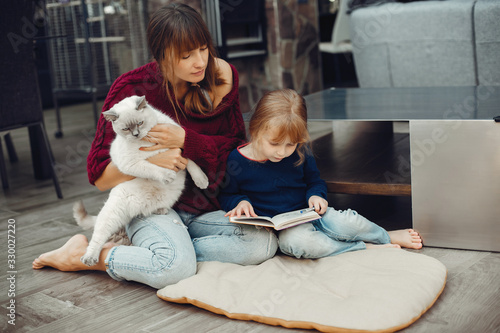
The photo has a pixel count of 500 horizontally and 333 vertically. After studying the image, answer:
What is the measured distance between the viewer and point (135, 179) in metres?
1.59

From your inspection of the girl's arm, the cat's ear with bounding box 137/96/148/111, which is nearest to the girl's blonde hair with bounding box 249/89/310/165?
the girl's arm

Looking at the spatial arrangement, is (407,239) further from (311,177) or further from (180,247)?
(180,247)

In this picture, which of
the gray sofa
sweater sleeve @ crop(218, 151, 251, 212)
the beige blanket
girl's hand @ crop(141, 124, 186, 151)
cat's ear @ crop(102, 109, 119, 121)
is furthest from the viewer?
the gray sofa

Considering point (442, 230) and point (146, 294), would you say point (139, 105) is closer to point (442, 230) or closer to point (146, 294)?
point (146, 294)

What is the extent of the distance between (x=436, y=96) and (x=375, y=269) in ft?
3.21

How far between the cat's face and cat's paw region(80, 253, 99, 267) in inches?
13.7

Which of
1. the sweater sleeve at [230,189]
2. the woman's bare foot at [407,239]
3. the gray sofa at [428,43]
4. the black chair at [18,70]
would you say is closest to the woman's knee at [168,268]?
the sweater sleeve at [230,189]

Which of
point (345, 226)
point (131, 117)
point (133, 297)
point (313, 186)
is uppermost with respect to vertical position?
point (131, 117)

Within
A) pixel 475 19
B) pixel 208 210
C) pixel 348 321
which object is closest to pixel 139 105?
pixel 208 210

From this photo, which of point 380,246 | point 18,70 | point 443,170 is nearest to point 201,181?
point 380,246

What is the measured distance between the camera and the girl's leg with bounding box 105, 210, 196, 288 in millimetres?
Result: 1483

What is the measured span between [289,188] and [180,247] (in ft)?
1.26

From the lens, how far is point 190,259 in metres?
1.52

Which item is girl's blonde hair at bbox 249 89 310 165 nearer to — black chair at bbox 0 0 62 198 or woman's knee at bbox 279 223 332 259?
woman's knee at bbox 279 223 332 259
